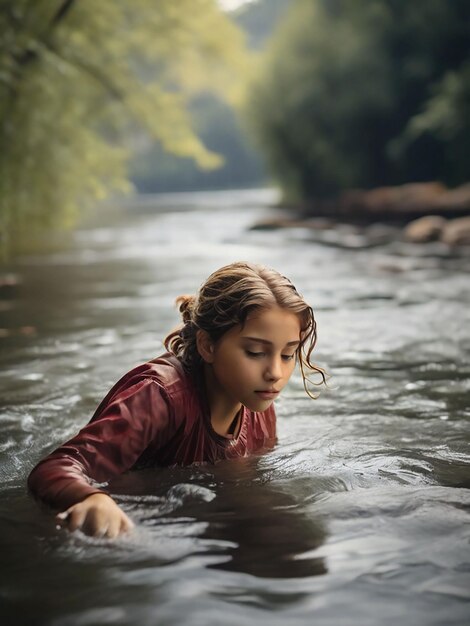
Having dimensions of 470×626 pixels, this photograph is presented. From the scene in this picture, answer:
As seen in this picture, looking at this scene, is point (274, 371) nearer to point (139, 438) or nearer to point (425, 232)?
point (139, 438)

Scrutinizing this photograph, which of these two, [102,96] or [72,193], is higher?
[102,96]

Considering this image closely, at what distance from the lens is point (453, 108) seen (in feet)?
69.1

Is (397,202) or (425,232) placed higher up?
(397,202)

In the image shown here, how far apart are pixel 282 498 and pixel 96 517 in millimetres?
820

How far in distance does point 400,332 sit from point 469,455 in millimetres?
3197

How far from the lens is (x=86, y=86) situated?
15.9 m

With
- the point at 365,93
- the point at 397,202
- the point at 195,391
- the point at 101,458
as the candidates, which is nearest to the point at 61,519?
the point at 101,458

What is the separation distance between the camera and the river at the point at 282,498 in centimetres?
212

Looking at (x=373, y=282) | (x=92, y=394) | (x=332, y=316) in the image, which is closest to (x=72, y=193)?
(x=373, y=282)

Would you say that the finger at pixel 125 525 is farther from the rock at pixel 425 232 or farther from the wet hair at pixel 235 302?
the rock at pixel 425 232

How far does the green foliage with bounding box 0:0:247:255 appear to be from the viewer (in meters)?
12.1

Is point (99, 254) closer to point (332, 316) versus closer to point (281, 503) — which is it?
point (332, 316)

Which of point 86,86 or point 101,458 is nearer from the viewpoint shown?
point 101,458

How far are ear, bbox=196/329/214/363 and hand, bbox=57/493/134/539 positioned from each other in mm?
682
